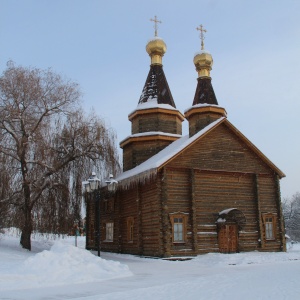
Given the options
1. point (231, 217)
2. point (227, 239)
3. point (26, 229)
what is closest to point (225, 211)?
point (231, 217)

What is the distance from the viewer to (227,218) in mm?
20922

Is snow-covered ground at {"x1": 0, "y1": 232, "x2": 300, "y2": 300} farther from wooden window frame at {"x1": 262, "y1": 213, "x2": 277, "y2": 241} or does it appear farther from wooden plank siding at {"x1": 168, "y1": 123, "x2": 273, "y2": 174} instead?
wooden window frame at {"x1": 262, "y1": 213, "x2": 277, "y2": 241}

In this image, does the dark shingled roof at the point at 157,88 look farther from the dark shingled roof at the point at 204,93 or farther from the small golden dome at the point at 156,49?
the dark shingled roof at the point at 204,93

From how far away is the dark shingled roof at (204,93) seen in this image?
26.1m

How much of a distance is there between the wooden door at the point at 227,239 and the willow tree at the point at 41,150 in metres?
7.27

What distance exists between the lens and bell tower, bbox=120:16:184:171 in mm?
25797

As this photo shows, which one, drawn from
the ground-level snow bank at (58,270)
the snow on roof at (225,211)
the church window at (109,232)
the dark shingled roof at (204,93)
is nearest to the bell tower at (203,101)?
the dark shingled roof at (204,93)

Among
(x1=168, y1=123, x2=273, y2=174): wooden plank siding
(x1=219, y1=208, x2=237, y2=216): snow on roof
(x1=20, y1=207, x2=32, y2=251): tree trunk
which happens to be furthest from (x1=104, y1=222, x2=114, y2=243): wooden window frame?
(x1=168, y1=123, x2=273, y2=174): wooden plank siding

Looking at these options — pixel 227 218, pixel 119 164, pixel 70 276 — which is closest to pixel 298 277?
pixel 70 276

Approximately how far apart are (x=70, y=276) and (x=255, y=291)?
5.20 m

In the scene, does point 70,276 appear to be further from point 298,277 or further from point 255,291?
point 298,277

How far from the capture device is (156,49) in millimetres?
28047

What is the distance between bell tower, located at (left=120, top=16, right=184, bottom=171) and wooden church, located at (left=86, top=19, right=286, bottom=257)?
6 cm

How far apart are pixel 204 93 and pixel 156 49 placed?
4766 millimetres
